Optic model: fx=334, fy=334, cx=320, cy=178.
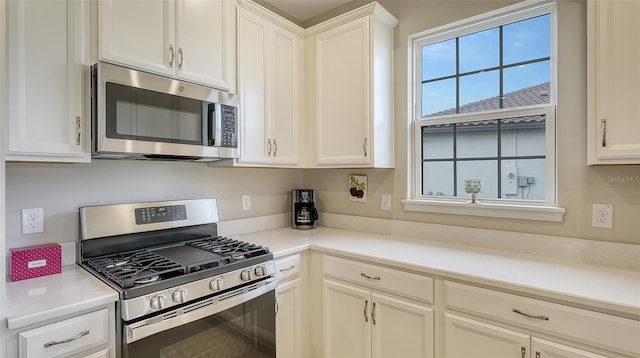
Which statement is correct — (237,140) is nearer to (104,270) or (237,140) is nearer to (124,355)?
(104,270)

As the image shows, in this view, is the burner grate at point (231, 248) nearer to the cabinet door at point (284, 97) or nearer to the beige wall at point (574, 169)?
the cabinet door at point (284, 97)

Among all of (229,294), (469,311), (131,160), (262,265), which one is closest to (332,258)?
(262,265)

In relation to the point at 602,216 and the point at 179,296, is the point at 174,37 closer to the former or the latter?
the point at 179,296

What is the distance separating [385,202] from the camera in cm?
248

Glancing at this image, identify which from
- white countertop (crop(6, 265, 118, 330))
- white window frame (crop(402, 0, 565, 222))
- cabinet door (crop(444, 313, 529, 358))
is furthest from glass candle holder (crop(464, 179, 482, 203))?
white countertop (crop(6, 265, 118, 330))

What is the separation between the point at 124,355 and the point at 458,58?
2.47 metres

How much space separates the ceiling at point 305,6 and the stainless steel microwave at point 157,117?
109 cm

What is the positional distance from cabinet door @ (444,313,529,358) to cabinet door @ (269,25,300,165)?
146 cm

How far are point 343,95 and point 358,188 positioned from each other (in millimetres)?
728

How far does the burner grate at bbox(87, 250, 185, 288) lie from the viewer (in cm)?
137

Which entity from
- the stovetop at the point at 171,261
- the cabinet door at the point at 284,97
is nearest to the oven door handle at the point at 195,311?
the stovetop at the point at 171,261

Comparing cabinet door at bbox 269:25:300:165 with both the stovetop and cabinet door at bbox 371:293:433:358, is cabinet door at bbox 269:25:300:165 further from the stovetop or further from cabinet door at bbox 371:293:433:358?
cabinet door at bbox 371:293:433:358

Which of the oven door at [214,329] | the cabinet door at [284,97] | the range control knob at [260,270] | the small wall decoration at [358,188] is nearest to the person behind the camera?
the oven door at [214,329]

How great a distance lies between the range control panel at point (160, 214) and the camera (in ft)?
6.17
